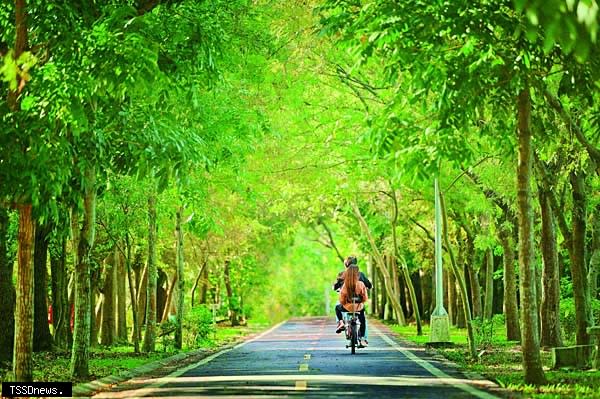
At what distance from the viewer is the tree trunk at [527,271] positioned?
592 inches

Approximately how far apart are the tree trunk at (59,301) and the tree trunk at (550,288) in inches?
547

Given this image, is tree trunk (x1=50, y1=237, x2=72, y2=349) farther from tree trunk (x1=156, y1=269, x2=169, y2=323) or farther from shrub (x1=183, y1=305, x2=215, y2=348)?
tree trunk (x1=156, y1=269, x2=169, y2=323)

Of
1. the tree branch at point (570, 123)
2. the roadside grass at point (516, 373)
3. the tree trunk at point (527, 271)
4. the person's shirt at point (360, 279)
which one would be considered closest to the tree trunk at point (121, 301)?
the person's shirt at point (360, 279)

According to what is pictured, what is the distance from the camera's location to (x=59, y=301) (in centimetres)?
3158

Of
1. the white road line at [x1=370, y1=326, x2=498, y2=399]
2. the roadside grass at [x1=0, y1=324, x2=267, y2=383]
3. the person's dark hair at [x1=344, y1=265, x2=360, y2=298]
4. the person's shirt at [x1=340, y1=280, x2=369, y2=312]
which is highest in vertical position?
the person's dark hair at [x1=344, y1=265, x2=360, y2=298]

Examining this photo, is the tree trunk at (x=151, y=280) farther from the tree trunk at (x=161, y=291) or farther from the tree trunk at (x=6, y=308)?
the tree trunk at (x=161, y=291)

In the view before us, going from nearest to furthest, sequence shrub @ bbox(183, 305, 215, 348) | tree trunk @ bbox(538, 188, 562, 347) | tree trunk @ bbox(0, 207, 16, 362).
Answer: tree trunk @ bbox(0, 207, 16, 362) < tree trunk @ bbox(538, 188, 562, 347) < shrub @ bbox(183, 305, 215, 348)

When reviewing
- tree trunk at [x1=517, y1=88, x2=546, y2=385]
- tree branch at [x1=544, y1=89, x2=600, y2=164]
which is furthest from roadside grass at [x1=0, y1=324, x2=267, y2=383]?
tree branch at [x1=544, y1=89, x2=600, y2=164]

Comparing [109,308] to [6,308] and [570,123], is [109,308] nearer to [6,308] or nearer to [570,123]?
[6,308]

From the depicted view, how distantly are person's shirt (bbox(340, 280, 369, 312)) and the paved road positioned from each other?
1.14 metres

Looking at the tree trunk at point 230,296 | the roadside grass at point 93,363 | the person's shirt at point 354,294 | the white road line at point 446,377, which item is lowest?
the white road line at point 446,377

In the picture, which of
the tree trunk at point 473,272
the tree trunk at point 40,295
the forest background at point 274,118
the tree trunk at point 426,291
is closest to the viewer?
the forest background at point 274,118

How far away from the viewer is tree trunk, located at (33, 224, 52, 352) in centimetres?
2628

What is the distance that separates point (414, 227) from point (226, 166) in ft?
83.0
